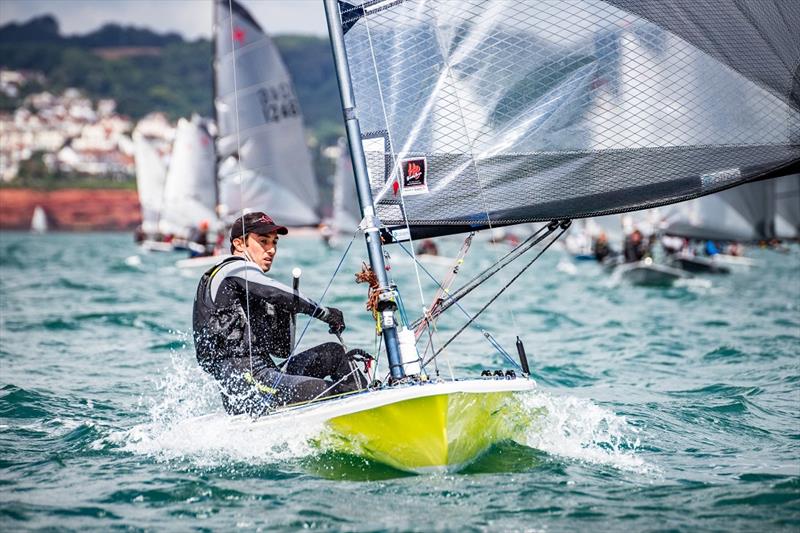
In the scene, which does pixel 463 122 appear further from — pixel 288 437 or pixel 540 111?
pixel 288 437

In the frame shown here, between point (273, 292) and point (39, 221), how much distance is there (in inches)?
4237

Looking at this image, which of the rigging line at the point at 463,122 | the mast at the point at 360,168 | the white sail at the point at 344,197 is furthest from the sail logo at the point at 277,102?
the rigging line at the point at 463,122

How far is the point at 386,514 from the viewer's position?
486 cm

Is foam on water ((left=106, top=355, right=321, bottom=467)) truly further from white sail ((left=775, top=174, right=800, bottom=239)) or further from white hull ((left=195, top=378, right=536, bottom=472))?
white sail ((left=775, top=174, right=800, bottom=239))

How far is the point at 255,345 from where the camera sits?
6090 millimetres

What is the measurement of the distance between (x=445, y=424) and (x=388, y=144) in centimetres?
191

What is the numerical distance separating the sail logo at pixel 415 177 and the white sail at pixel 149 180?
3722cm

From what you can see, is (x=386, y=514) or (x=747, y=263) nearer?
(x=386, y=514)

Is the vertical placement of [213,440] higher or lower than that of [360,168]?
lower

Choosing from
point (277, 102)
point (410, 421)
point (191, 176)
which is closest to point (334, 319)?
point (410, 421)

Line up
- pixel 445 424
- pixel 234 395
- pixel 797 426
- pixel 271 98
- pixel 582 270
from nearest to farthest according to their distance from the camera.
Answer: pixel 445 424
pixel 234 395
pixel 797 426
pixel 271 98
pixel 582 270

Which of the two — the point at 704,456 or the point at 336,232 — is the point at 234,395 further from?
the point at 336,232

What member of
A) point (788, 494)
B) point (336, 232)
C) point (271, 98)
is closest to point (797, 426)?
point (788, 494)

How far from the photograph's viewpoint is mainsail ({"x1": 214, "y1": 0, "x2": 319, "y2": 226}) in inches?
1077
